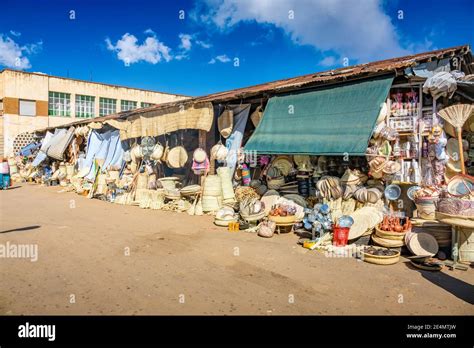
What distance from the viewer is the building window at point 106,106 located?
28781mm

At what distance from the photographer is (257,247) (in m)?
6.46

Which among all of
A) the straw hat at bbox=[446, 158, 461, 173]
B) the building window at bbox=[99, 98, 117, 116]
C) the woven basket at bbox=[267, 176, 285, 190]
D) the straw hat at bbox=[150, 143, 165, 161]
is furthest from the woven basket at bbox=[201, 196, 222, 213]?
the building window at bbox=[99, 98, 117, 116]

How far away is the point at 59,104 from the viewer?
26641mm

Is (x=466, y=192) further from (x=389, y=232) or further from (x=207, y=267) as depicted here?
(x=207, y=267)

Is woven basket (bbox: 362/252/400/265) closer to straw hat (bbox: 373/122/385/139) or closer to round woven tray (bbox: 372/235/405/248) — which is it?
round woven tray (bbox: 372/235/405/248)

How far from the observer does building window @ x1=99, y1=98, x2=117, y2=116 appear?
2878 cm

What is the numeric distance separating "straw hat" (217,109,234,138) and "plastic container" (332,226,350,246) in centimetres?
497

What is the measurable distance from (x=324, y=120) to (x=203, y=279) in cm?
467

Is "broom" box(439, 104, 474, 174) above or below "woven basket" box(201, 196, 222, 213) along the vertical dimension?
above

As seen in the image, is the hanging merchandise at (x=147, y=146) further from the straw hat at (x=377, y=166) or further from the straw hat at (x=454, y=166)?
the straw hat at (x=454, y=166)

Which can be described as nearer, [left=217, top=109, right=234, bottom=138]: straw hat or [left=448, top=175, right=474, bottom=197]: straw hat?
[left=448, top=175, right=474, bottom=197]: straw hat

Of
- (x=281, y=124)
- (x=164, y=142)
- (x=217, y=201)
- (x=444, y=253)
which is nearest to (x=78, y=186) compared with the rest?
(x=164, y=142)
